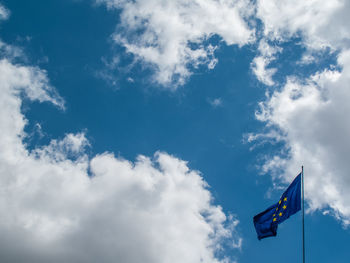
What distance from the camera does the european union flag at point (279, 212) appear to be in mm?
41500

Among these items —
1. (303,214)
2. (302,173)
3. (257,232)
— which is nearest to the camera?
(303,214)

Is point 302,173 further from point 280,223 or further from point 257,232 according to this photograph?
point 257,232

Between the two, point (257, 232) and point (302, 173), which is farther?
point (257, 232)

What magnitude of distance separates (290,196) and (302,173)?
130 inches

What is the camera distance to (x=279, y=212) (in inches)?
1679

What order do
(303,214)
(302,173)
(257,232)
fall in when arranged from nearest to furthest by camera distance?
1. (303,214)
2. (302,173)
3. (257,232)

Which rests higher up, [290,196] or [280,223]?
[290,196]

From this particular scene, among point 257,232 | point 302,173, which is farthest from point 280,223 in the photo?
point 302,173

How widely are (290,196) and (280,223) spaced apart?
12.1ft

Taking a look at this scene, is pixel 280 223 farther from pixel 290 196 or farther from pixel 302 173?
pixel 302 173

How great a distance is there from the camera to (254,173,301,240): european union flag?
41500mm

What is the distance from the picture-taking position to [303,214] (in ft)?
128

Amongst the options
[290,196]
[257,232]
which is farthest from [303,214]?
[257,232]

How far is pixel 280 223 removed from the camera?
139 ft
